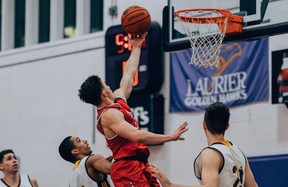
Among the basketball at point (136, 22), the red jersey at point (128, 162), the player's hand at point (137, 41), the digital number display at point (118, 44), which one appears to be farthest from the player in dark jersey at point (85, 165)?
the digital number display at point (118, 44)

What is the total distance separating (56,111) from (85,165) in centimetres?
766

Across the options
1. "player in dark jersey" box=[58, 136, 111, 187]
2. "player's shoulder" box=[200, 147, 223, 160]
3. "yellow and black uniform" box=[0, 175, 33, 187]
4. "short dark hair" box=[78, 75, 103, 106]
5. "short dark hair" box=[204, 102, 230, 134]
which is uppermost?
"short dark hair" box=[78, 75, 103, 106]

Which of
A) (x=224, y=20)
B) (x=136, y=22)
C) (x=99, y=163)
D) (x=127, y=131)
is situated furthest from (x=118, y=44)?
(x=127, y=131)

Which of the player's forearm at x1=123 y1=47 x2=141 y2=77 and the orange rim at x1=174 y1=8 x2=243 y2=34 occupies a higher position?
the orange rim at x1=174 y1=8 x2=243 y2=34

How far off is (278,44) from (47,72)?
4.93 metres

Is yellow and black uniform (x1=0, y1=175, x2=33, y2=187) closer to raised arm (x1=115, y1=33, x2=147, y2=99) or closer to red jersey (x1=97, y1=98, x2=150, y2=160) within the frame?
raised arm (x1=115, y1=33, x2=147, y2=99)

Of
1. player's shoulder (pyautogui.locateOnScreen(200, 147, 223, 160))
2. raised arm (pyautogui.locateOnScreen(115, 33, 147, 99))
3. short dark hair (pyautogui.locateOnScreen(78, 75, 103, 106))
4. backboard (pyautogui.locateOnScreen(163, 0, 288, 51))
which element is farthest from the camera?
backboard (pyautogui.locateOnScreen(163, 0, 288, 51))

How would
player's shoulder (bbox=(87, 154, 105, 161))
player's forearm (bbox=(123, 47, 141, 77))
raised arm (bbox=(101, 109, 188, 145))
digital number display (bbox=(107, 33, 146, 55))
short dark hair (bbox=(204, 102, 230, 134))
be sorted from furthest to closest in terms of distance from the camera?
digital number display (bbox=(107, 33, 146, 55)) → player's forearm (bbox=(123, 47, 141, 77)) → player's shoulder (bbox=(87, 154, 105, 161)) → raised arm (bbox=(101, 109, 188, 145)) → short dark hair (bbox=(204, 102, 230, 134))

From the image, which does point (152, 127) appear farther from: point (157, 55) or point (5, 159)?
point (5, 159)

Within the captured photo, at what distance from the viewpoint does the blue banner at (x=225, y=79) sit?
13039mm

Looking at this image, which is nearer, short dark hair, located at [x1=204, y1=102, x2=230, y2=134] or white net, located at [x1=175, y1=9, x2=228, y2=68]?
short dark hair, located at [x1=204, y1=102, x2=230, y2=134]

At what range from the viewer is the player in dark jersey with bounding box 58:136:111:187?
8.16 metres

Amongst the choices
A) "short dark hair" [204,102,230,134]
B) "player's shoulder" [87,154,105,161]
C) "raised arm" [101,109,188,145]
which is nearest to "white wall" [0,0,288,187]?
"player's shoulder" [87,154,105,161]

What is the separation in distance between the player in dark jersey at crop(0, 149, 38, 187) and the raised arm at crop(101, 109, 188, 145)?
11.5ft
